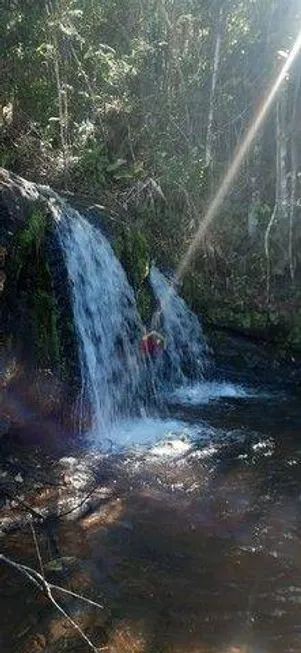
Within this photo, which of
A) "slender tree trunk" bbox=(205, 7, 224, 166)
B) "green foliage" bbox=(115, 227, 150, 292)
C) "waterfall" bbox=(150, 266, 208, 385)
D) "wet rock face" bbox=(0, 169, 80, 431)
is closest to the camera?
"wet rock face" bbox=(0, 169, 80, 431)

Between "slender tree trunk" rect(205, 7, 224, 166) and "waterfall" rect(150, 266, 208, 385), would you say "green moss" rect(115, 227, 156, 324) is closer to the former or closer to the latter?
"waterfall" rect(150, 266, 208, 385)

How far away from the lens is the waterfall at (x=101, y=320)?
980cm

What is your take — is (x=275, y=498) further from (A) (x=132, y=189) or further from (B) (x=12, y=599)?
(A) (x=132, y=189)

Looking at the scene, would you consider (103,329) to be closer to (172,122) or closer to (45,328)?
(45,328)

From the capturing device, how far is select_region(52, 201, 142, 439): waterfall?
9.80m

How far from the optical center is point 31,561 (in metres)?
5.83

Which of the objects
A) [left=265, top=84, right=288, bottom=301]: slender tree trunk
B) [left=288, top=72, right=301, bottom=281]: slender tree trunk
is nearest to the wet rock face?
[left=265, top=84, right=288, bottom=301]: slender tree trunk

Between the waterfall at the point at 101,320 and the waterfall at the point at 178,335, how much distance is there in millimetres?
959

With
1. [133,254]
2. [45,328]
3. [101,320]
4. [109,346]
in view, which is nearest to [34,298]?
[45,328]

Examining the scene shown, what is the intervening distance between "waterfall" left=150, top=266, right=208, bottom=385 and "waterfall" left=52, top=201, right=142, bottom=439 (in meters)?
0.96

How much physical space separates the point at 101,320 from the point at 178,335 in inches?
84.6

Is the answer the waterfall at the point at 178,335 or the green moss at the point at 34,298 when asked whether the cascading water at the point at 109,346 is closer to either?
the waterfall at the point at 178,335

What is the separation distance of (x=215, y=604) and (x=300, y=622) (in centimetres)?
69

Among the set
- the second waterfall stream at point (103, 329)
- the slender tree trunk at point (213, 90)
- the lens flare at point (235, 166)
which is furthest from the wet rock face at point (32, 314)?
the slender tree trunk at point (213, 90)
